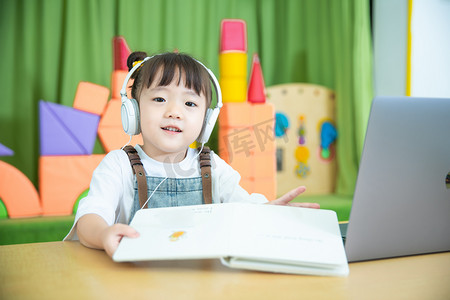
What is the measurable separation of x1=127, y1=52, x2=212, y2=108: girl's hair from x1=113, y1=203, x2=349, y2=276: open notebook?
0.40 meters

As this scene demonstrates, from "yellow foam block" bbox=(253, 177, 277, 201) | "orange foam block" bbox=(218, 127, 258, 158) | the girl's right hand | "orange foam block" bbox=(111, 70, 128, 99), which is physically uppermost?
"orange foam block" bbox=(111, 70, 128, 99)

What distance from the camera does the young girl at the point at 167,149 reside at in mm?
919

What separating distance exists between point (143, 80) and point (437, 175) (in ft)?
2.20

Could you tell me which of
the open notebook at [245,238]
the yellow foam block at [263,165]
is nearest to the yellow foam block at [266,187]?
the yellow foam block at [263,165]

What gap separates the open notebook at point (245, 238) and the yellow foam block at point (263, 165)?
1329mm

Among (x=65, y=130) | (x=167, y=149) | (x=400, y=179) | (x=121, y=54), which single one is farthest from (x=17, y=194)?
(x=400, y=179)

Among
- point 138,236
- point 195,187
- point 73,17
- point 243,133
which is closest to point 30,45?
point 73,17

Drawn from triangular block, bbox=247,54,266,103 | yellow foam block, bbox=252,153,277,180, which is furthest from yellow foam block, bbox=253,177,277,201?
triangular block, bbox=247,54,266,103

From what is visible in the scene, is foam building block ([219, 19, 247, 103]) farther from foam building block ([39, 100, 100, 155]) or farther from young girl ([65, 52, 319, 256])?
young girl ([65, 52, 319, 256])

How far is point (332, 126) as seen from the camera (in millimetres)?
2311

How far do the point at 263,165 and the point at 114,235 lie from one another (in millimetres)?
1449

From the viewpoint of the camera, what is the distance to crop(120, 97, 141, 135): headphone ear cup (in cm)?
92

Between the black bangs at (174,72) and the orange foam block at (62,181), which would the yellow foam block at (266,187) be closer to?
the orange foam block at (62,181)

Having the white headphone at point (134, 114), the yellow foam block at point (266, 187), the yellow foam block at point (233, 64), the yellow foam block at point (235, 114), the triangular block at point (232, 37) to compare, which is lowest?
the yellow foam block at point (266, 187)
